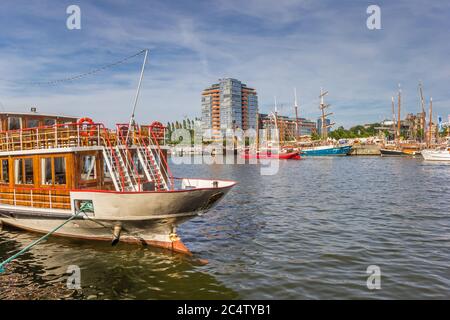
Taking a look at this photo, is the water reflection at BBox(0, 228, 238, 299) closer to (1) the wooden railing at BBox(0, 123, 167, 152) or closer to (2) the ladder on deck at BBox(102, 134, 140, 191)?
(2) the ladder on deck at BBox(102, 134, 140, 191)

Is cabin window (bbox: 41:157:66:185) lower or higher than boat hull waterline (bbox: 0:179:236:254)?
higher

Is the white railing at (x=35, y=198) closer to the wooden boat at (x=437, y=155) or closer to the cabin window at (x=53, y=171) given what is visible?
the cabin window at (x=53, y=171)

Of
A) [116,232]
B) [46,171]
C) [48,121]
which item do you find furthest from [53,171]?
[48,121]

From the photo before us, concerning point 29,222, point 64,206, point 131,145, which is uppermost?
point 131,145

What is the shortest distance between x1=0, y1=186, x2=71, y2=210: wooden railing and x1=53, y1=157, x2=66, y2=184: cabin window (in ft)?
1.76

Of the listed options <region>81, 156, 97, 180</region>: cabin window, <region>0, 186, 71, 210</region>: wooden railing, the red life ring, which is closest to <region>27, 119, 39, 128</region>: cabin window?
<region>0, 186, 71, 210</region>: wooden railing

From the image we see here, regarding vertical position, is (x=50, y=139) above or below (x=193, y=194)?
above

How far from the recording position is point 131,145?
615 inches

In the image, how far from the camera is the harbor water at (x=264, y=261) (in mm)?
10406

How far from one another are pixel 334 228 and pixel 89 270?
11616 millimetres

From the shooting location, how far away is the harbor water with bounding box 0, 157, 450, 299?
10.4m

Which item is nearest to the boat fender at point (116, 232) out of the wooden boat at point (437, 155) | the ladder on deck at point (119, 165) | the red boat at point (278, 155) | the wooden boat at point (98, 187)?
the wooden boat at point (98, 187)
